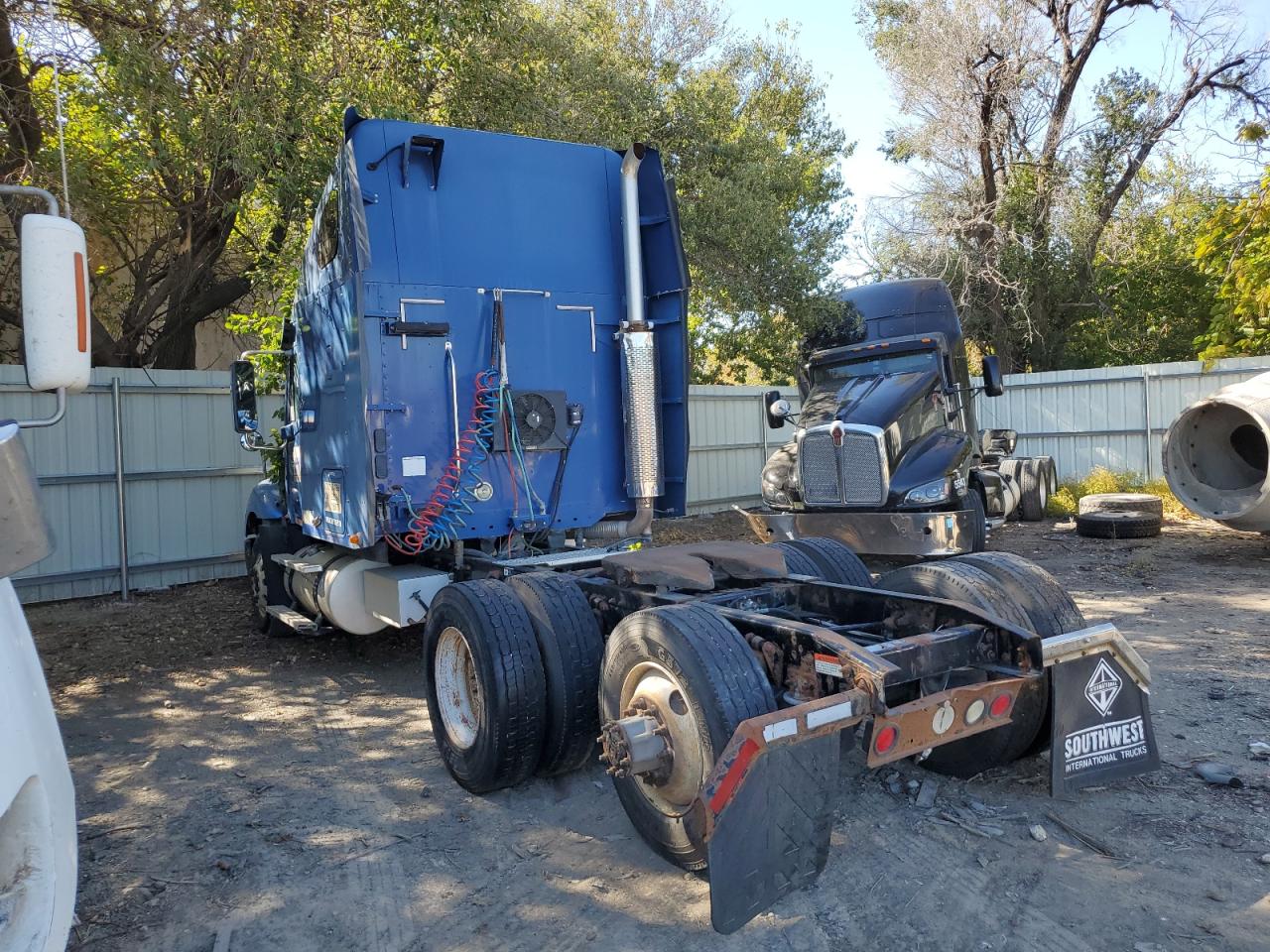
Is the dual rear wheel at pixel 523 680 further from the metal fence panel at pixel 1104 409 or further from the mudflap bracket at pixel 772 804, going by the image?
the metal fence panel at pixel 1104 409

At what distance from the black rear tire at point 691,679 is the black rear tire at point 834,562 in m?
1.85

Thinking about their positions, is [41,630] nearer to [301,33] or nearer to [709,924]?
[301,33]

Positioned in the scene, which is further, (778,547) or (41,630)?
(41,630)

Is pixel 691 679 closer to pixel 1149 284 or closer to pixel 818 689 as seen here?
pixel 818 689

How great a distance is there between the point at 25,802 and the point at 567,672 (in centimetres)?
233

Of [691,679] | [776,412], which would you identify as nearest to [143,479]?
[776,412]

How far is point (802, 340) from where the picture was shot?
11.3m

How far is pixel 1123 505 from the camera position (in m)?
A: 12.5

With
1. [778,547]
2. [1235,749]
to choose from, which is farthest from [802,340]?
[1235,749]

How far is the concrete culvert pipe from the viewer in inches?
399

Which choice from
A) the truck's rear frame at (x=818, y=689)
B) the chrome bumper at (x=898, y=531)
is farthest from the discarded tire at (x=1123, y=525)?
the truck's rear frame at (x=818, y=689)

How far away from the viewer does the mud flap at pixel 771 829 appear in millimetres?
2801

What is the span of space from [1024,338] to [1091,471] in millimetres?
5861

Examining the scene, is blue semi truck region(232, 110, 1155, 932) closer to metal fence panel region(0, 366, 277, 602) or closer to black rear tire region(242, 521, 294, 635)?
black rear tire region(242, 521, 294, 635)
